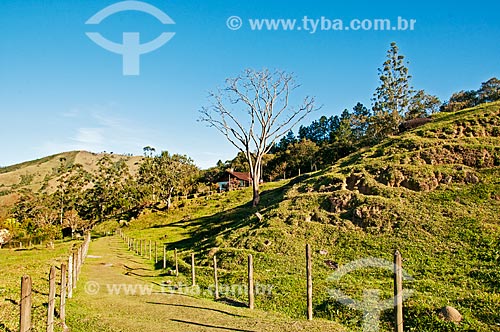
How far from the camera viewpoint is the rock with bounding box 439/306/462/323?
28.1 feet

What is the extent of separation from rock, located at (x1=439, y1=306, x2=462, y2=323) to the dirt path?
256cm

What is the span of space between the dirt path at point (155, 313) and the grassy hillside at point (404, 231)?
117 cm

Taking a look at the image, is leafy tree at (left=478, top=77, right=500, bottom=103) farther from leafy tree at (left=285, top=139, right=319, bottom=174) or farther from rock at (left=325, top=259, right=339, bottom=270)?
rock at (left=325, top=259, right=339, bottom=270)

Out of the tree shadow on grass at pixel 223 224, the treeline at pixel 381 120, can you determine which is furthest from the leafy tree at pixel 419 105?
the tree shadow on grass at pixel 223 224

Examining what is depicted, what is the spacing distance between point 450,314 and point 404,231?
8.21 metres

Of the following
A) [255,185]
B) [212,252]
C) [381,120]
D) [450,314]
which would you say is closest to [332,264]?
[450,314]

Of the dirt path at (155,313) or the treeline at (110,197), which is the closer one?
the dirt path at (155,313)

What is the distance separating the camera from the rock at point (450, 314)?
857 centimetres

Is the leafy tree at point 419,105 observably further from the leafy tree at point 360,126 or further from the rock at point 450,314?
the rock at point 450,314
